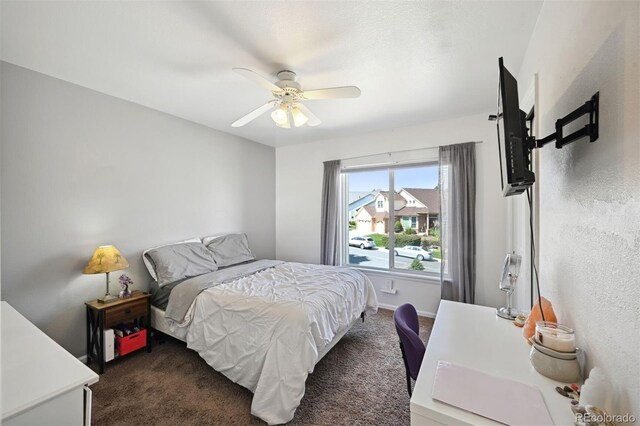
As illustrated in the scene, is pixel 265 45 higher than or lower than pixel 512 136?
higher

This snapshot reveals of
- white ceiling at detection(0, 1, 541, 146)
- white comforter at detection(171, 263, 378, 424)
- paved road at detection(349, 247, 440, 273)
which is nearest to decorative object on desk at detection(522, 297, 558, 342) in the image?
white comforter at detection(171, 263, 378, 424)

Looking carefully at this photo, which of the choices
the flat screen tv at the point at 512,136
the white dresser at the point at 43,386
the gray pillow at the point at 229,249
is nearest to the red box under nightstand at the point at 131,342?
the gray pillow at the point at 229,249

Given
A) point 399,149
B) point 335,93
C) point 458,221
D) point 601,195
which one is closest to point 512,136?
point 601,195

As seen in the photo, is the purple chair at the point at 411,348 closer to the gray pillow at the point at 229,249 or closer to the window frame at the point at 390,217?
the window frame at the point at 390,217

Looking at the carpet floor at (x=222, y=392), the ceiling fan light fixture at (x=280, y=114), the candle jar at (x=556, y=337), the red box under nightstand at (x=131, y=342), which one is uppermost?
the ceiling fan light fixture at (x=280, y=114)

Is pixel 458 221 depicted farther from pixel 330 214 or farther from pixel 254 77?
pixel 254 77

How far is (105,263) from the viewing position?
2.26 m

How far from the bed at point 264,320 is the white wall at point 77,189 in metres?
0.54

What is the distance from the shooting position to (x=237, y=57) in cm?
194

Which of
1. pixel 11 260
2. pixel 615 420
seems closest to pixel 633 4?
pixel 615 420

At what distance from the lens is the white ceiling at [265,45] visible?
149 centimetres

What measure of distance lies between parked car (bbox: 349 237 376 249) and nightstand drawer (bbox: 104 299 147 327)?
9.59 ft

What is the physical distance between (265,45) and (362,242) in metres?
3.13

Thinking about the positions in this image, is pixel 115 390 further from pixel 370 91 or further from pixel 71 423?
pixel 370 91
